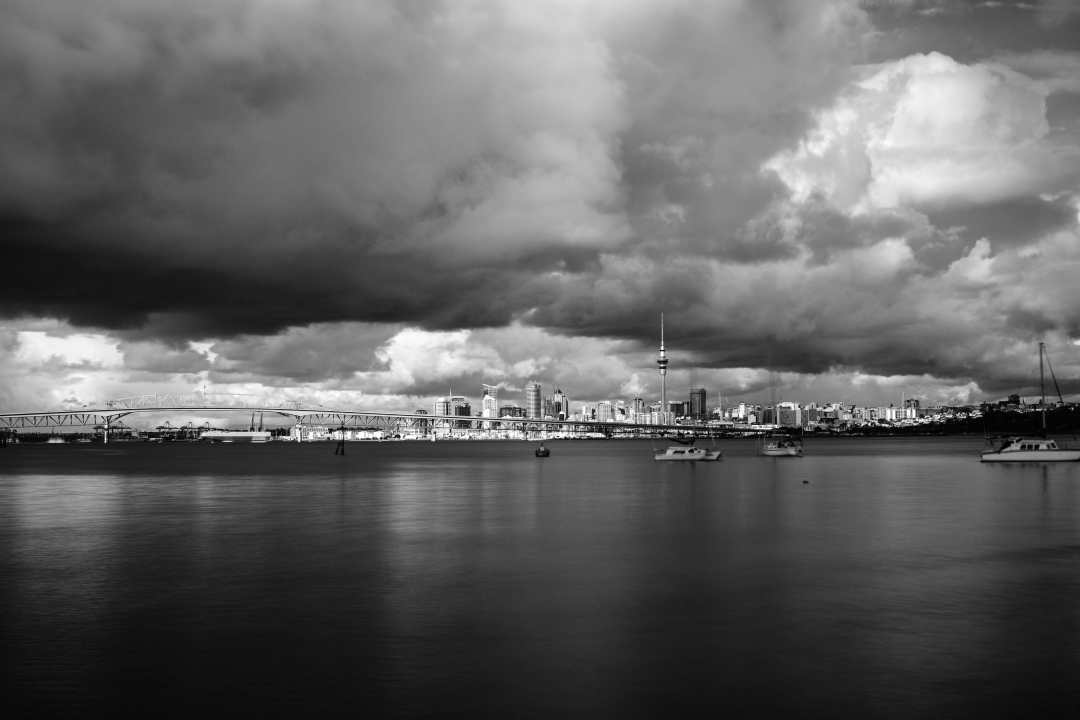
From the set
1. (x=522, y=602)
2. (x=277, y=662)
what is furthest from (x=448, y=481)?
(x=277, y=662)

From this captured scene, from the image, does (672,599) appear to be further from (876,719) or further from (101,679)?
(101,679)

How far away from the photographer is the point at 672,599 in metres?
26.7

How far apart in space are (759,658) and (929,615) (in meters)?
7.17

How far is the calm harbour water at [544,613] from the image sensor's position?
1766 centimetres

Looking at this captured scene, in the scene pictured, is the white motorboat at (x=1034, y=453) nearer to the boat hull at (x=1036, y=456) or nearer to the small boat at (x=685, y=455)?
the boat hull at (x=1036, y=456)

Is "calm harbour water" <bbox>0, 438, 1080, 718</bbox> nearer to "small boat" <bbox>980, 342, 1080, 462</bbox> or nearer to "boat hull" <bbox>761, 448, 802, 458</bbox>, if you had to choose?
"small boat" <bbox>980, 342, 1080, 462</bbox>

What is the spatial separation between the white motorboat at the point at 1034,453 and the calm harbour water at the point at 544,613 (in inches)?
2288

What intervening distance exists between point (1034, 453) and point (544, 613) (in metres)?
99.6

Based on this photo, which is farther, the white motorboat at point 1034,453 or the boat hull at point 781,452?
the boat hull at point 781,452

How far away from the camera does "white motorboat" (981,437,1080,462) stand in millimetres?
102938

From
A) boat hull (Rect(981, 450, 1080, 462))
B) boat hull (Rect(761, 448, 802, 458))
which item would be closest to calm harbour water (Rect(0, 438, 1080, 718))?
boat hull (Rect(981, 450, 1080, 462))

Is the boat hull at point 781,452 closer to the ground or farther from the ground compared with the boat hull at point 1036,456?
closer to the ground

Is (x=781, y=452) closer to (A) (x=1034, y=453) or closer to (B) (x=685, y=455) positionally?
(B) (x=685, y=455)

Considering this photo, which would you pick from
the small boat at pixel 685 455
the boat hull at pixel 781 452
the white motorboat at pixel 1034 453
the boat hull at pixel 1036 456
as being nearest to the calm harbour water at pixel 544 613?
the boat hull at pixel 1036 456
